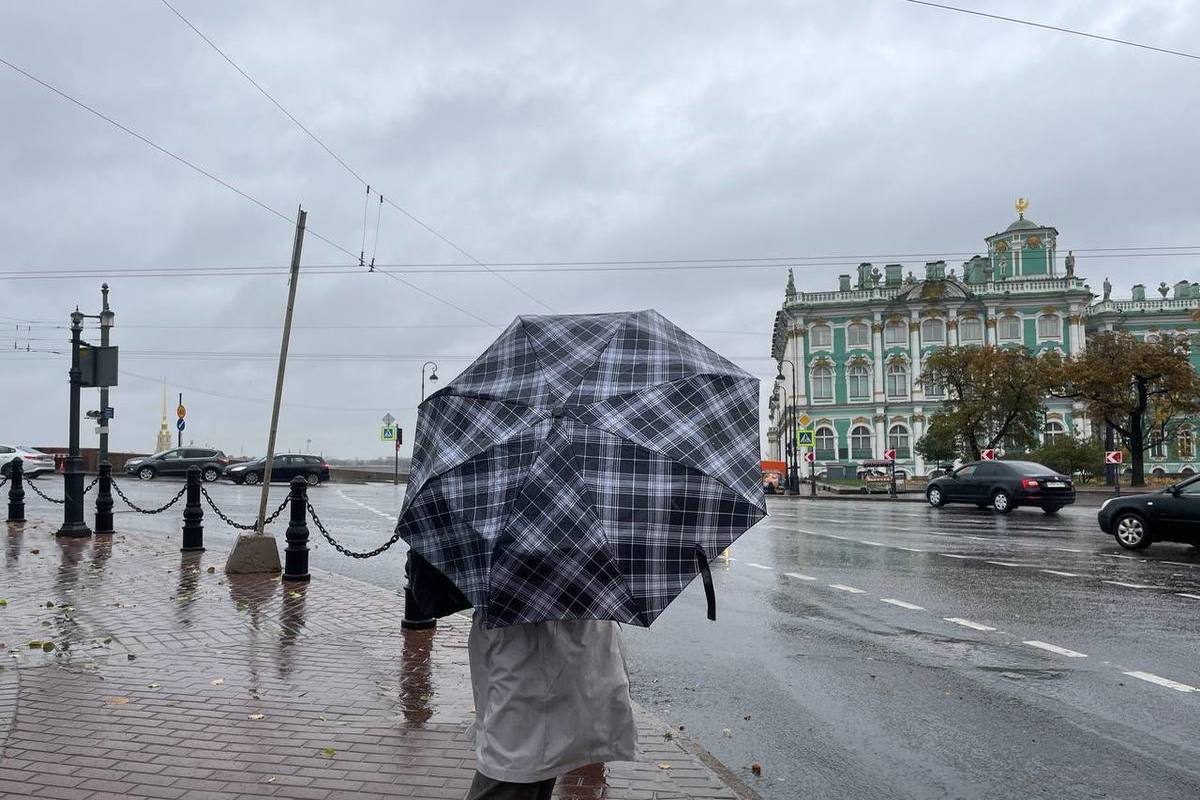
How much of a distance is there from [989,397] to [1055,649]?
2001 inches

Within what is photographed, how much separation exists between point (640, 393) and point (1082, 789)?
3.20 meters

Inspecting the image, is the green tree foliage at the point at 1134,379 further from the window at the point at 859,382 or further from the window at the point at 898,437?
the window at the point at 859,382

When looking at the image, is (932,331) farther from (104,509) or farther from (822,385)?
(104,509)

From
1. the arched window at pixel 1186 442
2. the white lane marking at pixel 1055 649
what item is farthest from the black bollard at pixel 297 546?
the arched window at pixel 1186 442

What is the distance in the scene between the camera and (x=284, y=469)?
41781mm

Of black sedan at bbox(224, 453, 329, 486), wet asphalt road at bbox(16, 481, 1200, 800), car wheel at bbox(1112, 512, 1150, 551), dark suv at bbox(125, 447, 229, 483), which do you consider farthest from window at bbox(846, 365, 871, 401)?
wet asphalt road at bbox(16, 481, 1200, 800)

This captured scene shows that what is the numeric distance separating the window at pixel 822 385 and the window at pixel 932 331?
8272mm

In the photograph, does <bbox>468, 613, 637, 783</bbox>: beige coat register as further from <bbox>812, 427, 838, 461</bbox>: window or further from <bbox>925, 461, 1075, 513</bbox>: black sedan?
<bbox>812, 427, 838, 461</bbox>: window

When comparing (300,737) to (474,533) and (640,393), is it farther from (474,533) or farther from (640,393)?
(640,393)

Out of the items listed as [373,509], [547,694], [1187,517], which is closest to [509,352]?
[547,694]

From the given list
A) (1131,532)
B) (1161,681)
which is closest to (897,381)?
(1131,532)

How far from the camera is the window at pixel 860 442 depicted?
267ft

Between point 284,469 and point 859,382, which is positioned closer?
point 284,469

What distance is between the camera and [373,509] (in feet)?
81.4
